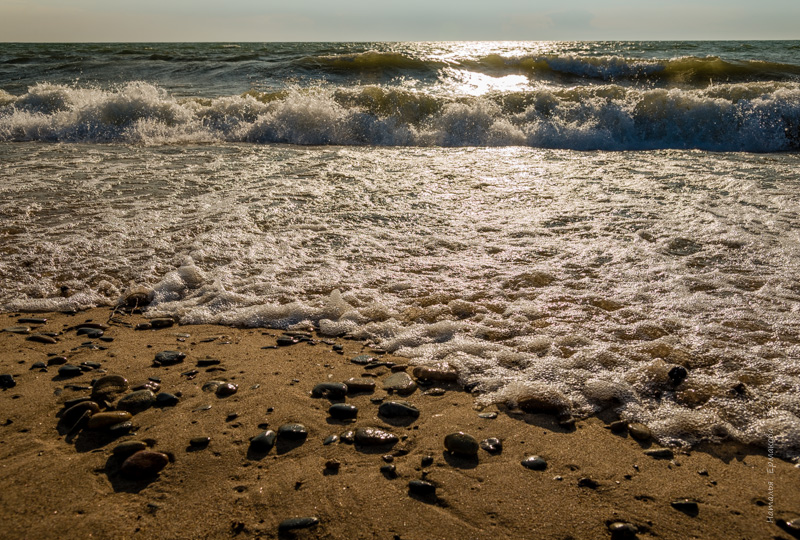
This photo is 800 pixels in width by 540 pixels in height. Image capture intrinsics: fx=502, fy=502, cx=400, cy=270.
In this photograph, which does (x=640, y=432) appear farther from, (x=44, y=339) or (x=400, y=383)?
(x=44, y=339)

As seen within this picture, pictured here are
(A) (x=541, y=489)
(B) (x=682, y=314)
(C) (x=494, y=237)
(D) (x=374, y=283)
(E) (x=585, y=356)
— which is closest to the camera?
(A) (x=541, y=489)

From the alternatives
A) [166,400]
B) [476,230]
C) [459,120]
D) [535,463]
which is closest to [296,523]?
[535,463]

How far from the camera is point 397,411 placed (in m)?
2.31

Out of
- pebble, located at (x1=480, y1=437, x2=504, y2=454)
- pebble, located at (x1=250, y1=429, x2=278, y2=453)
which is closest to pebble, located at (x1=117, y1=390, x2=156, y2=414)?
pebble, located at (x1=250, y1=429, x2=278, y2=453)

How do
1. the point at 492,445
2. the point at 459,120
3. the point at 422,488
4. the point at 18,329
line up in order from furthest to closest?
the point at 459,120 < the point at 18,329 < the point at 492,445 < the point at 422,488

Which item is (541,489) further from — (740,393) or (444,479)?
(740,393)

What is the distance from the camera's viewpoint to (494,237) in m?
4.45

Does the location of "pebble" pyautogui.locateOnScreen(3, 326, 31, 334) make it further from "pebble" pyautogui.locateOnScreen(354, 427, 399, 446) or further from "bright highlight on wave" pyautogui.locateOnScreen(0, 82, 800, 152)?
"bright highlight on wave" pyautogui.locateOnScreen(0, 82, 800, 152)

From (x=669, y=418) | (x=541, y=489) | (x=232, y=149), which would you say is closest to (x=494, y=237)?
(x=669, y=418)

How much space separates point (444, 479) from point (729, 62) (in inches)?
703

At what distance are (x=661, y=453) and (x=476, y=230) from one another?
2.82 meters

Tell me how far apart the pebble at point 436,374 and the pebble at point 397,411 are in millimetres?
312

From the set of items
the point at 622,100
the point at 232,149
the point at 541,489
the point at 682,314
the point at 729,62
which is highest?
the point at 729,62

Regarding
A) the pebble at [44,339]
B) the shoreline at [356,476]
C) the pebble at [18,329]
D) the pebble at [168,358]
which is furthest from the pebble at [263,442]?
the pebble at [18,329]
